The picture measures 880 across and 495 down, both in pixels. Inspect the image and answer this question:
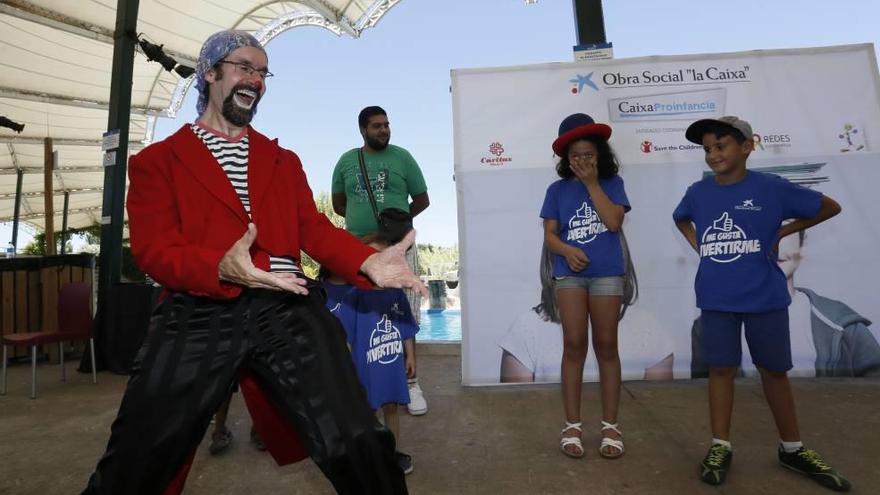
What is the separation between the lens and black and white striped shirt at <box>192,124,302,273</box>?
1.46 meters

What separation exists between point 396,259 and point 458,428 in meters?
1.97

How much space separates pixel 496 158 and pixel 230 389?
3.15 metres

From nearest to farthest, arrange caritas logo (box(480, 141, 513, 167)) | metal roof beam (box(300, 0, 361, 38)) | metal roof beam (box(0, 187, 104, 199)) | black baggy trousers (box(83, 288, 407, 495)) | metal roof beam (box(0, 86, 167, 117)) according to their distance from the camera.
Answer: black baggy trousers (box(83, 288, 407, 495)), caritas logo (box(480, 141, 513, 167)), metal roof beam (box(300, 0, 361, 38)), metal roof beam (box(0, 86, 167, 117)), metal roof beam (box(0, 187, 104, 199))

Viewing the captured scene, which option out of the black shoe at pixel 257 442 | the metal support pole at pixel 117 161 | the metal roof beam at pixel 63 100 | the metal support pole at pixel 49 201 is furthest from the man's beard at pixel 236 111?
the metal roof beam at pixel 63 100

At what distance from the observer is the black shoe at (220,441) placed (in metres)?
2.81

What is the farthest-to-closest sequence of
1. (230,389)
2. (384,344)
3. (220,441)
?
(220,441), (384,344), (230,389)

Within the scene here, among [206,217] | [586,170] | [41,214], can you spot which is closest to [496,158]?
[586,170]

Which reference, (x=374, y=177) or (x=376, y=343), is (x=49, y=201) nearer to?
(x=374, y=177)

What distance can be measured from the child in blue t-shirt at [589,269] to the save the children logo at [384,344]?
3.06 ft

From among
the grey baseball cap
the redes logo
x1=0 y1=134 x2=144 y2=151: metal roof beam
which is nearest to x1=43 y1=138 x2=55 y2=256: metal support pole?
x1=0 y1=134 x2=144 y2=151: metal roof beam

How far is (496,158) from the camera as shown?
4.09m

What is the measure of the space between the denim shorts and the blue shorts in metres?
0.44

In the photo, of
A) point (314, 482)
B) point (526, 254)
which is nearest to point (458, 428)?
point (314, 482)

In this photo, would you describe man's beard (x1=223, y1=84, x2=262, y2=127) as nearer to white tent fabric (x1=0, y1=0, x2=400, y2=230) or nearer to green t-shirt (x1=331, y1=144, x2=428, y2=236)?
green t-shirt (x1=331, y1=144, x2=428, y2=236)
